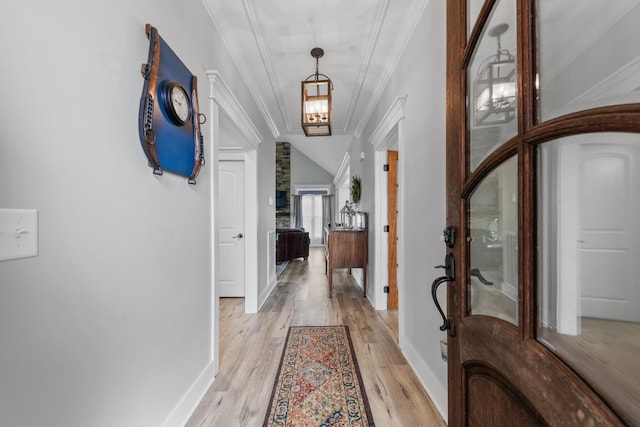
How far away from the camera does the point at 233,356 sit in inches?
87.1

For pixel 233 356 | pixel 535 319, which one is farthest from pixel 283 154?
pixel 535 319

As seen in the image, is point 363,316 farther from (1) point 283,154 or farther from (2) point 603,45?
(1) point 283,154

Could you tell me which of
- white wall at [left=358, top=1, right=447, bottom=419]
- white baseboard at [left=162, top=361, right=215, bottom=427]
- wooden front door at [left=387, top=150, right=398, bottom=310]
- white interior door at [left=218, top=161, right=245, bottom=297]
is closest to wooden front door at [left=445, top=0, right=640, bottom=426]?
white wall at [left=358, top=1, right=447, bottom=419]

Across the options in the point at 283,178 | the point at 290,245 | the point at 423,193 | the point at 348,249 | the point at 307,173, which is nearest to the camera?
the point at 423,193

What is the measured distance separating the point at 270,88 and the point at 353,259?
237 centimetres

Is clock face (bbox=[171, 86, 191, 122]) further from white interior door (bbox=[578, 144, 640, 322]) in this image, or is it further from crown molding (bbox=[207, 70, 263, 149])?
white interior door (bbox=[578, 144, 640, 322])

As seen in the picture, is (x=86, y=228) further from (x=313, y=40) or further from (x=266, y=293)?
(x=266, y=293)

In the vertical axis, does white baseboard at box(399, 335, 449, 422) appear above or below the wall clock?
below

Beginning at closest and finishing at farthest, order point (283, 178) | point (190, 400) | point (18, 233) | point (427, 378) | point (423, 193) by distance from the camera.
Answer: point (18, 233) → point (190, 400) → point (427, 378) → point (423, 193) → point (283, 178)

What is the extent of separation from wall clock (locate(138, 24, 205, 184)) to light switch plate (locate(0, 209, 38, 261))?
1.70ft

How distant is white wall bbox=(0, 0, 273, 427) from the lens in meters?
0.69

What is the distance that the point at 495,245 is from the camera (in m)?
0.76

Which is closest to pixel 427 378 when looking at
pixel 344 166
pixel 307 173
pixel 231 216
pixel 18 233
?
pixel 18 233

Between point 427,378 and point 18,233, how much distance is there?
2043 mm
